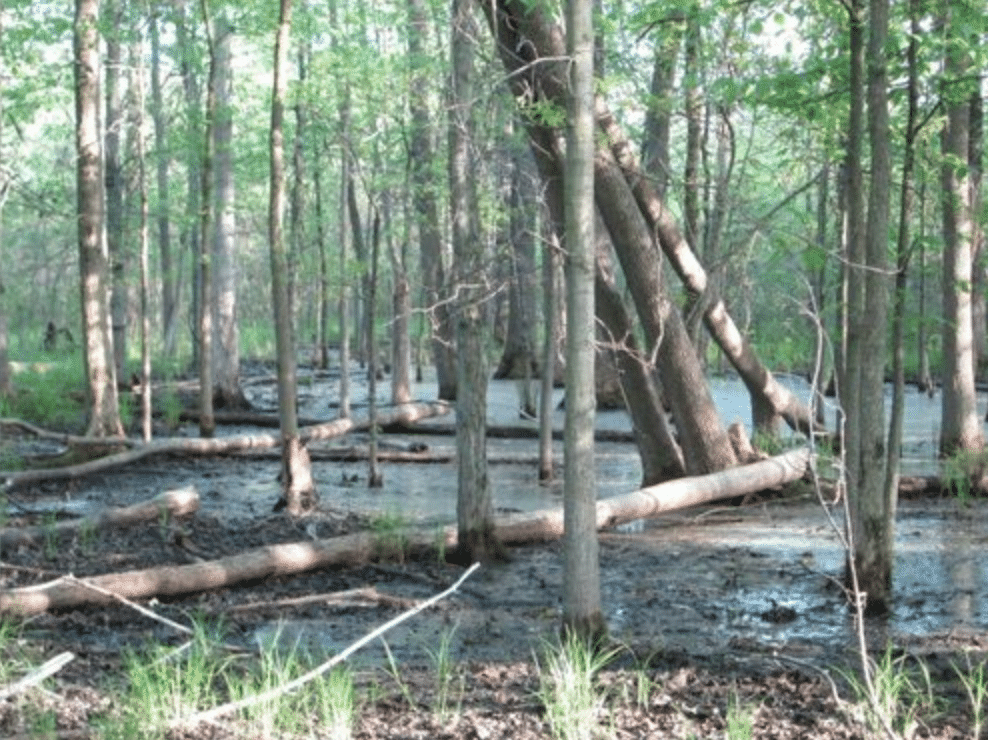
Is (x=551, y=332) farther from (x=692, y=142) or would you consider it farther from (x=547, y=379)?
(x=692, y=142)

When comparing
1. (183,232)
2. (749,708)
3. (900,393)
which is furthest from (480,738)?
(183,232)

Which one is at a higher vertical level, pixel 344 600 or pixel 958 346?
pixel 958 346

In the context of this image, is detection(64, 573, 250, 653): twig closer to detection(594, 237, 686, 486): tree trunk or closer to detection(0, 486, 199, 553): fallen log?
detection(0, 486, 199, 553): fallen log

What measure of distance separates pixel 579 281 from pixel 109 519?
5396mm

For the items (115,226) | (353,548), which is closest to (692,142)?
(353,548)

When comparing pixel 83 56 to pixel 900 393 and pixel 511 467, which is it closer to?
pixel 511 467

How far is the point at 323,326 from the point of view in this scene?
3241 cm

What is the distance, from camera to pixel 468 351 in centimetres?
902

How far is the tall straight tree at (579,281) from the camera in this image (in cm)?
621

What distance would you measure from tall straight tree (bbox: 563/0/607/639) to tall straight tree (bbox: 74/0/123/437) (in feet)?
31.5

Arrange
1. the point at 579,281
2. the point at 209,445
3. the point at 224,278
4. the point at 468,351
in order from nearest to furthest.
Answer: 1. the point at 579,281
2. the point at 468,351
3. the point at 209,445
4. the point at 224,278

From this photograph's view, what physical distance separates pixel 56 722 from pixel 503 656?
2471mm

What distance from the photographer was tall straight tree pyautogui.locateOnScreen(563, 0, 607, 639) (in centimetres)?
621

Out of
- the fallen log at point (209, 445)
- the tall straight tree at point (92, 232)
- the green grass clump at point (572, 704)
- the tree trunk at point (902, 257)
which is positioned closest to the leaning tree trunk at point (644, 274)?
the tree trunk at point (902, 257)
